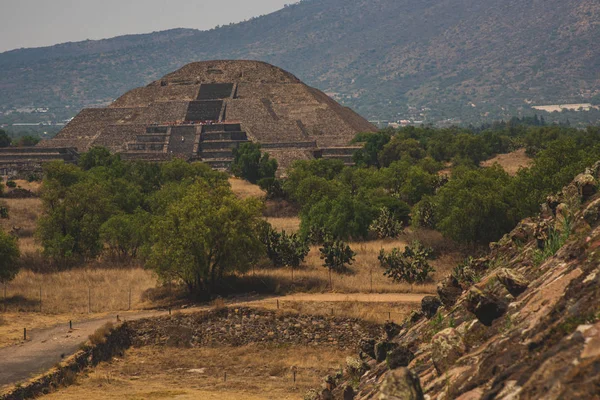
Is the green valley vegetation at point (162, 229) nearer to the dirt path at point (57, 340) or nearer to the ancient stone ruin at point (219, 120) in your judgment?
the dirt path at point (57, 340)

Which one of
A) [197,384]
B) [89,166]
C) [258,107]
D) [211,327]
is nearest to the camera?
[197,384]

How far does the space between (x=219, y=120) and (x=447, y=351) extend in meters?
104

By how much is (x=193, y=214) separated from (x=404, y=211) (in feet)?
64.6

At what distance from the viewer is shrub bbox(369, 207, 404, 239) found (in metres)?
46.2

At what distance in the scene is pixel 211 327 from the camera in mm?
31109

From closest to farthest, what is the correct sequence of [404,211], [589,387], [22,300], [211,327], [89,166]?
[589,387] → [211,327] → [22,300] → [404,211] → [89,166]

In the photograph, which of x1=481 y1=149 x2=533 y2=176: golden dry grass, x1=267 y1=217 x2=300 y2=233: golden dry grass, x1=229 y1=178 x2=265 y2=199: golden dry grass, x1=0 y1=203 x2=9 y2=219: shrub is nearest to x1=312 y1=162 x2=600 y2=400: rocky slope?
x1=267 y1=217 x2=300 y2=233: golden dry grass

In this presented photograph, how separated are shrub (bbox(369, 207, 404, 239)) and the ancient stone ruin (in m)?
48.6

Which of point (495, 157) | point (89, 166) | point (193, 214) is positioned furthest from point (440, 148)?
point (193, 214)

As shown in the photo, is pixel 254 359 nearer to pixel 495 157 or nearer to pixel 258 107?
pixel 495 157

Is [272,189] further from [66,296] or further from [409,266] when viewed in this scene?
[66,296]

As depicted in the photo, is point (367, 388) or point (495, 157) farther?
point (495, 157)

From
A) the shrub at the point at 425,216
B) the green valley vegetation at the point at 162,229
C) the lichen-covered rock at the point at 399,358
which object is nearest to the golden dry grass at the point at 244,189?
the green valley vegetation at the point at 162,229

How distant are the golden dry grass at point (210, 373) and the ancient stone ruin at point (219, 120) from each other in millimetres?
65984
